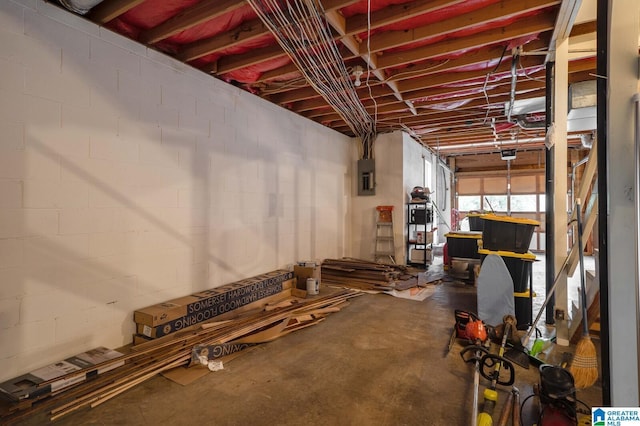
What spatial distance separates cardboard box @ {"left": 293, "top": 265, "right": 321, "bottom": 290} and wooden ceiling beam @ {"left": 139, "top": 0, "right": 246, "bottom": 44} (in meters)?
3.25

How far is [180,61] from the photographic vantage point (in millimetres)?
3246

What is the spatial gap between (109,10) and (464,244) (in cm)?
554

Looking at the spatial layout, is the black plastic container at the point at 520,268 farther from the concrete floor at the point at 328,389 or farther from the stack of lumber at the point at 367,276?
the stack of lumber at the point at 367,276

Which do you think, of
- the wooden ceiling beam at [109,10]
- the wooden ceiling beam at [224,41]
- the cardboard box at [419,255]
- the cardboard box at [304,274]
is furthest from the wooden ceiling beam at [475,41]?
the cardboard box at [419,255]

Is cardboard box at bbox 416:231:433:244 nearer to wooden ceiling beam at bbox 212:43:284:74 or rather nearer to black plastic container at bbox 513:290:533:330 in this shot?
black plastic container at bbox 513:290:533:330

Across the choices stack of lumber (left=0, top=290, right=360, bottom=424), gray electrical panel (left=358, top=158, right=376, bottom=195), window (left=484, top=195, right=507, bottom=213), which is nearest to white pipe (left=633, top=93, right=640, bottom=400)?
stack of lumber (left=0, top=290, right=360, bottom=424)

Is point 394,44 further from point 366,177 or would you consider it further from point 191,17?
point 366,177

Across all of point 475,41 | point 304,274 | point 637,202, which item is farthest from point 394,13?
point 304,274

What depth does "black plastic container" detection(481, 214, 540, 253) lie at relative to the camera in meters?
3.14

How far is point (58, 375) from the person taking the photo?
2.07 meters

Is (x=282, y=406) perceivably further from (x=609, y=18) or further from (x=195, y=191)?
(x=609, y=18)

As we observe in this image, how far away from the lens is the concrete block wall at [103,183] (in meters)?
2.13

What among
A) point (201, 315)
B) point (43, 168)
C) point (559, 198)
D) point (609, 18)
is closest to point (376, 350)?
point (201, 315)

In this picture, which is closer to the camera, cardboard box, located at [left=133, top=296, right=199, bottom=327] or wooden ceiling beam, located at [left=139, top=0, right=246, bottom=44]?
wooden ceiling beam, located at [left=139, top=0, right=246, bottom=44]
